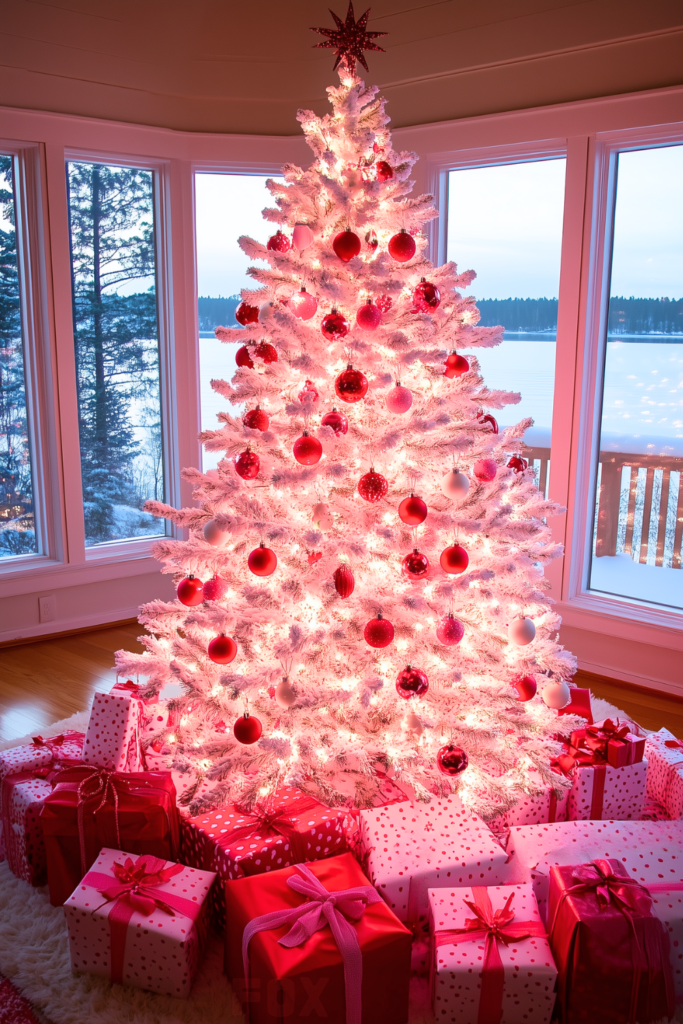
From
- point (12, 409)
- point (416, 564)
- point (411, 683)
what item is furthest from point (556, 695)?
point (12, 409)

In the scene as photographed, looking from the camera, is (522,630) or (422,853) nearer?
(422,853)

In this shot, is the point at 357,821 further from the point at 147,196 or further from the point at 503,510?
the point at 147,196

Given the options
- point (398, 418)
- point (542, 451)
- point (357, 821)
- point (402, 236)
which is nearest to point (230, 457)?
point (398, 418)

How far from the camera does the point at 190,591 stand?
83.5 inches

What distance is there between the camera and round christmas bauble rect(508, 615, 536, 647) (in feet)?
6.87

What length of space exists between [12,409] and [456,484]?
2.77 meters

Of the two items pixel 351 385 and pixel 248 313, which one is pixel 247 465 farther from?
pixel 248 313

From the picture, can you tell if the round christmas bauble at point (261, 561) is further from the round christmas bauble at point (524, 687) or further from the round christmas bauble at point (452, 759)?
the round christmas bauble at point (524, 687)

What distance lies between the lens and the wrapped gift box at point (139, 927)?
176cm

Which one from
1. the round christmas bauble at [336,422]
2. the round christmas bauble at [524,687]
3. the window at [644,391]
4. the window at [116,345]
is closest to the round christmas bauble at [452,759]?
the round christmas bauble at [524,687]

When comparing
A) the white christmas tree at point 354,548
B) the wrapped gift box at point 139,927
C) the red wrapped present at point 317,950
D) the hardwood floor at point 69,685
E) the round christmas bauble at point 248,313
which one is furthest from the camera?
the hardwood floor at point 69,685

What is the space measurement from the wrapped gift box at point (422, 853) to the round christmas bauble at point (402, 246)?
141 cm

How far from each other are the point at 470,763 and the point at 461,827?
175 mm

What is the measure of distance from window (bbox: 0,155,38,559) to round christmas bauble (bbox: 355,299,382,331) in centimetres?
253
